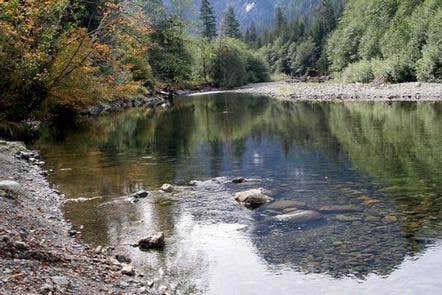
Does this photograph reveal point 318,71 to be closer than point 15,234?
No

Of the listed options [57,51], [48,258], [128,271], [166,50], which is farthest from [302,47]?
[48,258]

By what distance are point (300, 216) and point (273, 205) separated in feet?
5.10

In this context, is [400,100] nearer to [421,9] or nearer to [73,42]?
[421,9]

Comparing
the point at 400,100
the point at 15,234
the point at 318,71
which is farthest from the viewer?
the point at 318,71

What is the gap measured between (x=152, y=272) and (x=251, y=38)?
190 m

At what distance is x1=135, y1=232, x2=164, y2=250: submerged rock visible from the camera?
11953 millimetres

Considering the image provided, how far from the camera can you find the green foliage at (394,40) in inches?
2461

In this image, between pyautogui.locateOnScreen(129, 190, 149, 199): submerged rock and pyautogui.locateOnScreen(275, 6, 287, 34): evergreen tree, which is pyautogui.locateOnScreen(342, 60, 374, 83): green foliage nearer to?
pyautogui.locateOnScreen(129, 190, 149, 199): submerged rock

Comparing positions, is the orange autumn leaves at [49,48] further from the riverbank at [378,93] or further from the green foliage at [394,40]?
the green foliage at [394,40]

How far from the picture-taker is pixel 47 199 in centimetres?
1608

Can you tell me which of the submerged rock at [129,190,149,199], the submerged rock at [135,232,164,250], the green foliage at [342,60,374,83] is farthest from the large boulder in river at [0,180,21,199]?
the green foliage at [342,60,374,83]

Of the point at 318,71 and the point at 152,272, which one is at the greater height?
the point at 318,71

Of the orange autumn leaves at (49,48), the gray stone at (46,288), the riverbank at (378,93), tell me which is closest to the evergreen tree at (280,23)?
the riverbank at (378,93)

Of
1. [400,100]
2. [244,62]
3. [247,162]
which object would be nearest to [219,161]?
[247,162]
